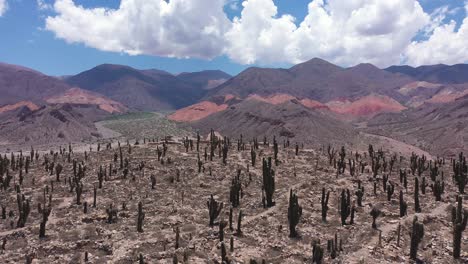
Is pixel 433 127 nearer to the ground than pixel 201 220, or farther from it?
farther from it

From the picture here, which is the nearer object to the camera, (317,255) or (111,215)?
(317,255)

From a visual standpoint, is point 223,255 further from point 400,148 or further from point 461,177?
point 400,148

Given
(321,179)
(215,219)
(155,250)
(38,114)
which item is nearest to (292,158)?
(321,179)

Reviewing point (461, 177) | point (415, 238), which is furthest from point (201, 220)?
point (461, 177)

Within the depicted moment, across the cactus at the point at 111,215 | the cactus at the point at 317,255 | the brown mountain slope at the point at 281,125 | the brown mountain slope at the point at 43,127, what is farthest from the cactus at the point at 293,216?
the brown mountain slope at the point at 43,127

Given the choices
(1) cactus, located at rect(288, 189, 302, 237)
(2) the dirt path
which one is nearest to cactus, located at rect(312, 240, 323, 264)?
(1) cactus, located at rect(288, 189, 302, 237)

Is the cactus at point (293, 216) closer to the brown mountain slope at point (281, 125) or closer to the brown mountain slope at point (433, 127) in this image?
the brown mountain slope at point (281, 125)
